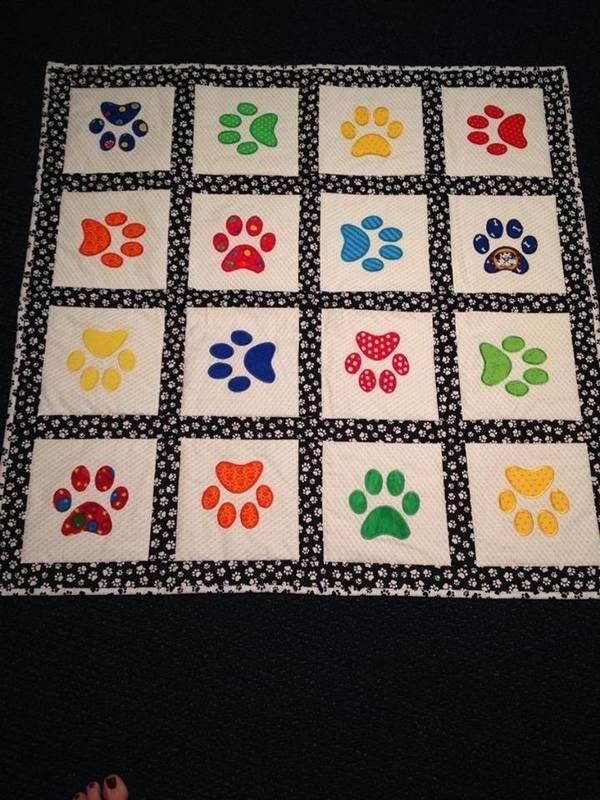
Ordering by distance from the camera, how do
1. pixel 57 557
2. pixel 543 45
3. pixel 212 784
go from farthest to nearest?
pixel 543 45 < pixel 57 557 < pixel 212 784

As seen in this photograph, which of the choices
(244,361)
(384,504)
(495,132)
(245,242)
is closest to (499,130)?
(495,132)

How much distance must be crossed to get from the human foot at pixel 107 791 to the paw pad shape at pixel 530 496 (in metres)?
1.09

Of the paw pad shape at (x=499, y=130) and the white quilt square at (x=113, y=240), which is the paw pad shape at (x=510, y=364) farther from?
the white quilt square at (x=113, y=240)

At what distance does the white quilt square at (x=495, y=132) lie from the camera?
175cm

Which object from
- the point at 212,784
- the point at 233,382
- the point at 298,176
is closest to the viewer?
the point at 212,784

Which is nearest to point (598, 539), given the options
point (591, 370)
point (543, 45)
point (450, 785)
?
point (591, 370)

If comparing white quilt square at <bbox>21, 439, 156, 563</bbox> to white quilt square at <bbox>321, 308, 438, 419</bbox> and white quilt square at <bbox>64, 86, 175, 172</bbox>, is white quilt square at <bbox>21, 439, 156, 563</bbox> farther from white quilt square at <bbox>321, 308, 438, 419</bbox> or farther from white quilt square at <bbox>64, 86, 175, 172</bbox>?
white quilt square at <bbox>64, 86, 175, 172</bbox>

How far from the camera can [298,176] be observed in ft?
5.68

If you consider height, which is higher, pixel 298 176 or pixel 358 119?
pixel 358 119

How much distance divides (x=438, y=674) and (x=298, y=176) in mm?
1364

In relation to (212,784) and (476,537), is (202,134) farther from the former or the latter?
(212,784)

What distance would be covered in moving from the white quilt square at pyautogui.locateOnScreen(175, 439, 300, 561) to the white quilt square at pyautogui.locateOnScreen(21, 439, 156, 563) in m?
0.10

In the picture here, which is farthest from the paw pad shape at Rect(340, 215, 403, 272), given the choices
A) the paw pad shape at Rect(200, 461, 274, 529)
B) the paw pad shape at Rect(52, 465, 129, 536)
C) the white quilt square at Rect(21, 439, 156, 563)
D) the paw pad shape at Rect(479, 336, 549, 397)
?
the paw pad shape at Rect(52, 465, 129, 536)

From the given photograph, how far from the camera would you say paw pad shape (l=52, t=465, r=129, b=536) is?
1.49m
